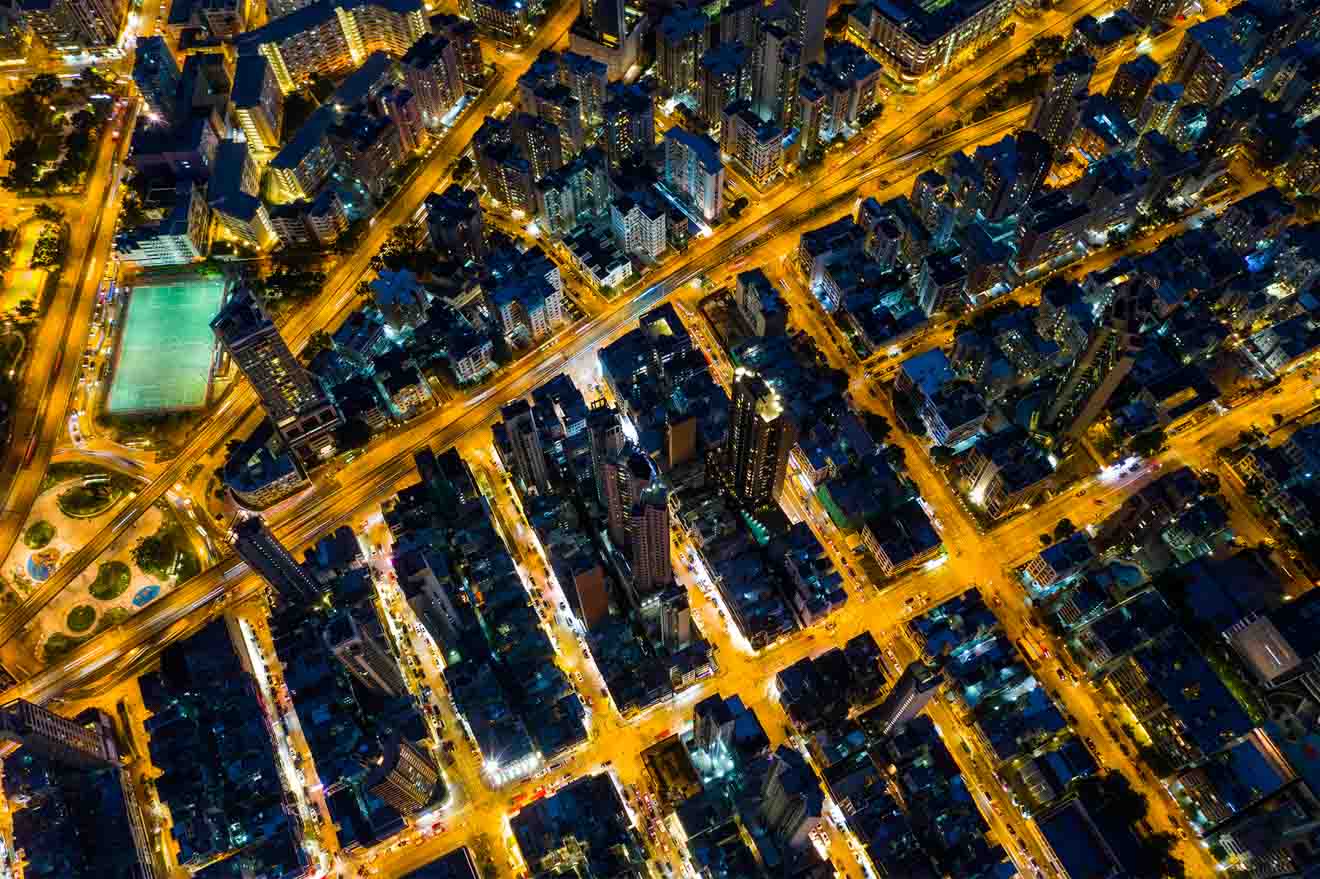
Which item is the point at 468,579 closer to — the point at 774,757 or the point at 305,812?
the point at 305,812

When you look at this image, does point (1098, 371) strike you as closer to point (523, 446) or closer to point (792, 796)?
point (792, 796)

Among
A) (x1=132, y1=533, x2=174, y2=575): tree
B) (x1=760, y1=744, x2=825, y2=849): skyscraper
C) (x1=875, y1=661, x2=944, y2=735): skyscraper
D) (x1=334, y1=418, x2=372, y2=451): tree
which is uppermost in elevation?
(x1=334, y1=418, x2=372, y2=451): tree

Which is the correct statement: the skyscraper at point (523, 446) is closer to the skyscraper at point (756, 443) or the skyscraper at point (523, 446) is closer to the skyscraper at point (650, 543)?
the skyscraper at point (650, 543)

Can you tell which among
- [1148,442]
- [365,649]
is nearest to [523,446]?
[365,649]

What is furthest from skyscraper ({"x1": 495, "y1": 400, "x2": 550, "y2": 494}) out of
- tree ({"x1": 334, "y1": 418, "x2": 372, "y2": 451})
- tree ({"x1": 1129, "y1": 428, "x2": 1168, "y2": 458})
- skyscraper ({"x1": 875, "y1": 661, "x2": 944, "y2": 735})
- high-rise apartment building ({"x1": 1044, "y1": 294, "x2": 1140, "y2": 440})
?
tree ({"x1": 1129, "y1": 428, "x2": 1168, "y2": 458})

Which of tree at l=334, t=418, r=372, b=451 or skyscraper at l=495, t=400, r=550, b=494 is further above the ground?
tree at l=334, t=418, r=372, b=451

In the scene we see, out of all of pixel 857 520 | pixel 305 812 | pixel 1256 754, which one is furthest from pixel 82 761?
pixel 1256 754

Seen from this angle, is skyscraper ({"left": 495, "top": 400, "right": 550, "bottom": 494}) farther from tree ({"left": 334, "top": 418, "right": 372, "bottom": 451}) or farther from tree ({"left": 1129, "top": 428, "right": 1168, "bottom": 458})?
tree ({"left": 1129, "top": 428, "right": 1168, "bottom": 458})
